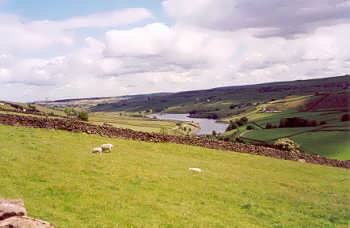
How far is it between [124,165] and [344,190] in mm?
15499

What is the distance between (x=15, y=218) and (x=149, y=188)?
31.8 feet

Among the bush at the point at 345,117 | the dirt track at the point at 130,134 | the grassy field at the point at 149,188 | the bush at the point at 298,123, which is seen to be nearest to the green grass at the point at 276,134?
the bush at the point at 298,123

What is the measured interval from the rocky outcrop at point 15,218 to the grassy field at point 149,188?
2.37 m

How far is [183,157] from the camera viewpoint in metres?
30.5

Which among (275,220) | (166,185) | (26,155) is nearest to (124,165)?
(166,185)

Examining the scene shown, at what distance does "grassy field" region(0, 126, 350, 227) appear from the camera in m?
14.7

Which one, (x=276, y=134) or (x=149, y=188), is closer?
(x=149, y=188)

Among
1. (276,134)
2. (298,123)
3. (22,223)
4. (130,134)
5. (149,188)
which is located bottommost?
(276,134)

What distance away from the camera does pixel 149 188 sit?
1880cm

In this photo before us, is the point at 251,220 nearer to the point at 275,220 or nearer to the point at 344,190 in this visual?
the point at 275,220

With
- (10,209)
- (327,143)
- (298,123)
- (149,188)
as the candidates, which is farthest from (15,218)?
(298,123)

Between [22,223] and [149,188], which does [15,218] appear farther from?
[149,188]

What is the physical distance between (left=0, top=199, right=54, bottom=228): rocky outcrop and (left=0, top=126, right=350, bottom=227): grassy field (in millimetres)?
2368

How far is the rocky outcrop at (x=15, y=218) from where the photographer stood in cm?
919
